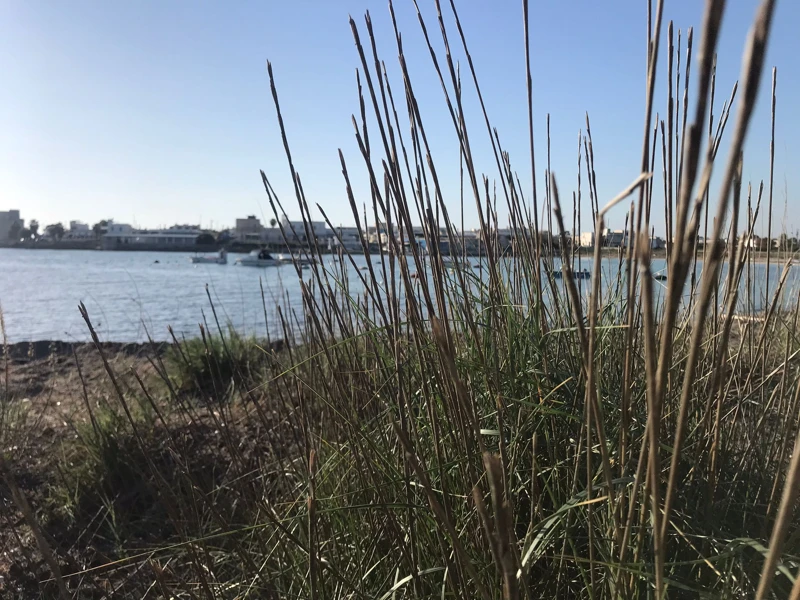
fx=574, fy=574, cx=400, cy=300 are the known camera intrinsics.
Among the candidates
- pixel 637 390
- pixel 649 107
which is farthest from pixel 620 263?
pixel 649 107

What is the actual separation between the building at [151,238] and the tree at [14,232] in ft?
29.0

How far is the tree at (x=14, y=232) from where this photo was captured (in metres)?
63.8

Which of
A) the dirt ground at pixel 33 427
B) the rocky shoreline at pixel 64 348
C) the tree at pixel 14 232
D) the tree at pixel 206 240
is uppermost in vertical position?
the tree at pixel 14 232

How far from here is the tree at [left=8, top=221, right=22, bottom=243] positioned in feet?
209

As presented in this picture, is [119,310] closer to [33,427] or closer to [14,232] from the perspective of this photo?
[33,427]

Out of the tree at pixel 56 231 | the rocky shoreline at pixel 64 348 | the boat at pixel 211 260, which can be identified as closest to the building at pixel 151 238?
the tree at pixel 56 231

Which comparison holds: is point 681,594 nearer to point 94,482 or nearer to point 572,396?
point 572,396

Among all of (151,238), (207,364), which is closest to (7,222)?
(151,238)

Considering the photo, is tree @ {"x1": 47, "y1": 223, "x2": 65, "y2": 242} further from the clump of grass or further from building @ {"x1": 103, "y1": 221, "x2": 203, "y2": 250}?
the clump of grass

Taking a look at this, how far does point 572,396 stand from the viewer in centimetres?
111

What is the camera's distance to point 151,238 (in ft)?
215

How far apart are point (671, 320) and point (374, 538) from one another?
91 cm

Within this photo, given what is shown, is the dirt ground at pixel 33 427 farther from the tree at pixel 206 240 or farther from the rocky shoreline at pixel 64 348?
the tree at pixel 206 240

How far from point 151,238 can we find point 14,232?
1496 centimetres
